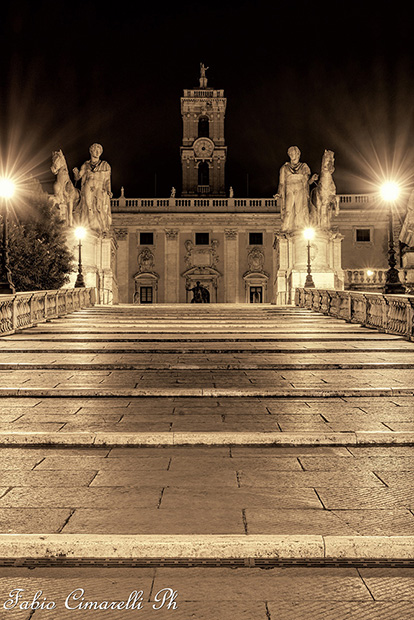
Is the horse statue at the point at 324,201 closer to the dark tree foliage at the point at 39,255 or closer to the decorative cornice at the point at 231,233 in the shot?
the dark tree foliage at the point at 39,255

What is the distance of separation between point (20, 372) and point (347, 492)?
6.06 m

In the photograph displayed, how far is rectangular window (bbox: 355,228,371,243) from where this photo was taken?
5331 centimetres

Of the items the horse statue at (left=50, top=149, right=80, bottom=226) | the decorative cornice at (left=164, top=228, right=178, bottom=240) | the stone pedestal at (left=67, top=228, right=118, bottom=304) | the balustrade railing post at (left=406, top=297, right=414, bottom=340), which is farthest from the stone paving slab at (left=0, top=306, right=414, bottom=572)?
the decorative cornice at (left=164, top=228, right=178, bottom=240)

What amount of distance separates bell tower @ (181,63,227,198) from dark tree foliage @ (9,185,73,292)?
27699mm

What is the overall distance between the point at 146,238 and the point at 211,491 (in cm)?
5086

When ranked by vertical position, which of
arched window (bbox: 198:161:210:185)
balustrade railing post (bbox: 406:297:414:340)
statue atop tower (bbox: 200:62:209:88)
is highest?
statue atop tower (bbox: 200:62:209:88)

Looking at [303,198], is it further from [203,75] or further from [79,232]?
[203,75]

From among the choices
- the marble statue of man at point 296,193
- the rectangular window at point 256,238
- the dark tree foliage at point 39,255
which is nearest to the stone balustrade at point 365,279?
the marble statue of man at point 296,193

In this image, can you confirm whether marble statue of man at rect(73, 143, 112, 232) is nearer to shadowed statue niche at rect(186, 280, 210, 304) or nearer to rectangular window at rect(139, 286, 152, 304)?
shadowed statue niche at rect(186, 280, 210, 304)

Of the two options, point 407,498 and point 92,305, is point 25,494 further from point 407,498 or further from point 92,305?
point 92,305

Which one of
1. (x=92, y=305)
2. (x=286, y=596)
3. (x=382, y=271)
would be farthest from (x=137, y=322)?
(x=382, y=271)

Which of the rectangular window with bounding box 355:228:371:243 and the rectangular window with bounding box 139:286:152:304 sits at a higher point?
the rectangular window with bounding box 355:228:371:243

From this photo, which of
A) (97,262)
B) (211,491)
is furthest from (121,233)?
(211,491)

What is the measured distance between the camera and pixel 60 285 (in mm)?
32531
